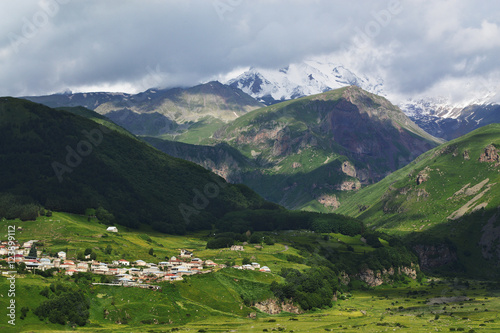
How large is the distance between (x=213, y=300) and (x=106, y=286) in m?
34.6

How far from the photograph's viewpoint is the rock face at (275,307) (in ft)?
602

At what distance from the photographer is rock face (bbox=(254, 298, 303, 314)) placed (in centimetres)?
18338

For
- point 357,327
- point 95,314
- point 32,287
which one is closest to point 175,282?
point 95,314

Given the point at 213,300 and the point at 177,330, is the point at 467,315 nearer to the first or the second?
the point at 213,300

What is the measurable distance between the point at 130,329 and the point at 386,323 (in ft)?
234

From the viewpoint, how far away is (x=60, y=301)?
141 meters

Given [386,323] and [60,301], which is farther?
[386,323]

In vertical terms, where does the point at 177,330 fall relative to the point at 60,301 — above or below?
below

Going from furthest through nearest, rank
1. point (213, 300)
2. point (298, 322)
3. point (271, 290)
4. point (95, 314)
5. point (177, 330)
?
point (271, 290)
point (213, 300)
point (298, 322)
point (95, 314)
point (177, 330)

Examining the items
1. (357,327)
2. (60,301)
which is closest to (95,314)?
(60,301)

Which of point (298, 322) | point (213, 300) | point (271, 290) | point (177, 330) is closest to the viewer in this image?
point (177, 330)

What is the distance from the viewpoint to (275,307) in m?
186

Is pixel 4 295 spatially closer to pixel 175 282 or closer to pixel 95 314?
pixel 95 314

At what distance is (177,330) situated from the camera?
138750 millimetres
